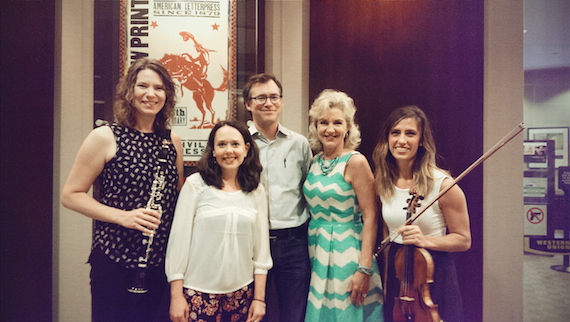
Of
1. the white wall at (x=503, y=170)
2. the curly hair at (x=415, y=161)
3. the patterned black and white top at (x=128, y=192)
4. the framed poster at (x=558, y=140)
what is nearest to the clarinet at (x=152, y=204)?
the patterned black and white top at (x=128, y=192)

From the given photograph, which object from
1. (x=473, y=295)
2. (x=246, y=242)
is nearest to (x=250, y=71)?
(x=246, y=242)

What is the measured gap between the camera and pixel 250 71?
2.39m

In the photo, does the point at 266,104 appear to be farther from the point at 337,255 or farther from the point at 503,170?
the point at 503,170

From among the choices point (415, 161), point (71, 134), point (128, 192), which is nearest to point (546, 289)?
point (415, 161)

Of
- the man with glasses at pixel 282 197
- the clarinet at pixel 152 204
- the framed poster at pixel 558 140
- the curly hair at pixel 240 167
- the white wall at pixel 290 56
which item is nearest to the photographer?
the clarinet at pixel 152 204

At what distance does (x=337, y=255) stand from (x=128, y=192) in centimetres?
102

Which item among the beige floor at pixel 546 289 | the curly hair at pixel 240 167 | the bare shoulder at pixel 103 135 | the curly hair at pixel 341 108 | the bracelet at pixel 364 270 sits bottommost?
the beige floor at pixel 546 289

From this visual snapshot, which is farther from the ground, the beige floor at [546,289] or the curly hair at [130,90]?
the curly hair at [130,90]

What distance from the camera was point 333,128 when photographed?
75.1 inches

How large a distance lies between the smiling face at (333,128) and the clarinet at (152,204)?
76 cm

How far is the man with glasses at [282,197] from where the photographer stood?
6.50ft

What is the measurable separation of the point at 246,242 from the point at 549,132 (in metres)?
1.56

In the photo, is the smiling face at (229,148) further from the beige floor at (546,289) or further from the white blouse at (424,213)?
the beige floor at (546,289)

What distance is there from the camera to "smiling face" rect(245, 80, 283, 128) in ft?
6.53
